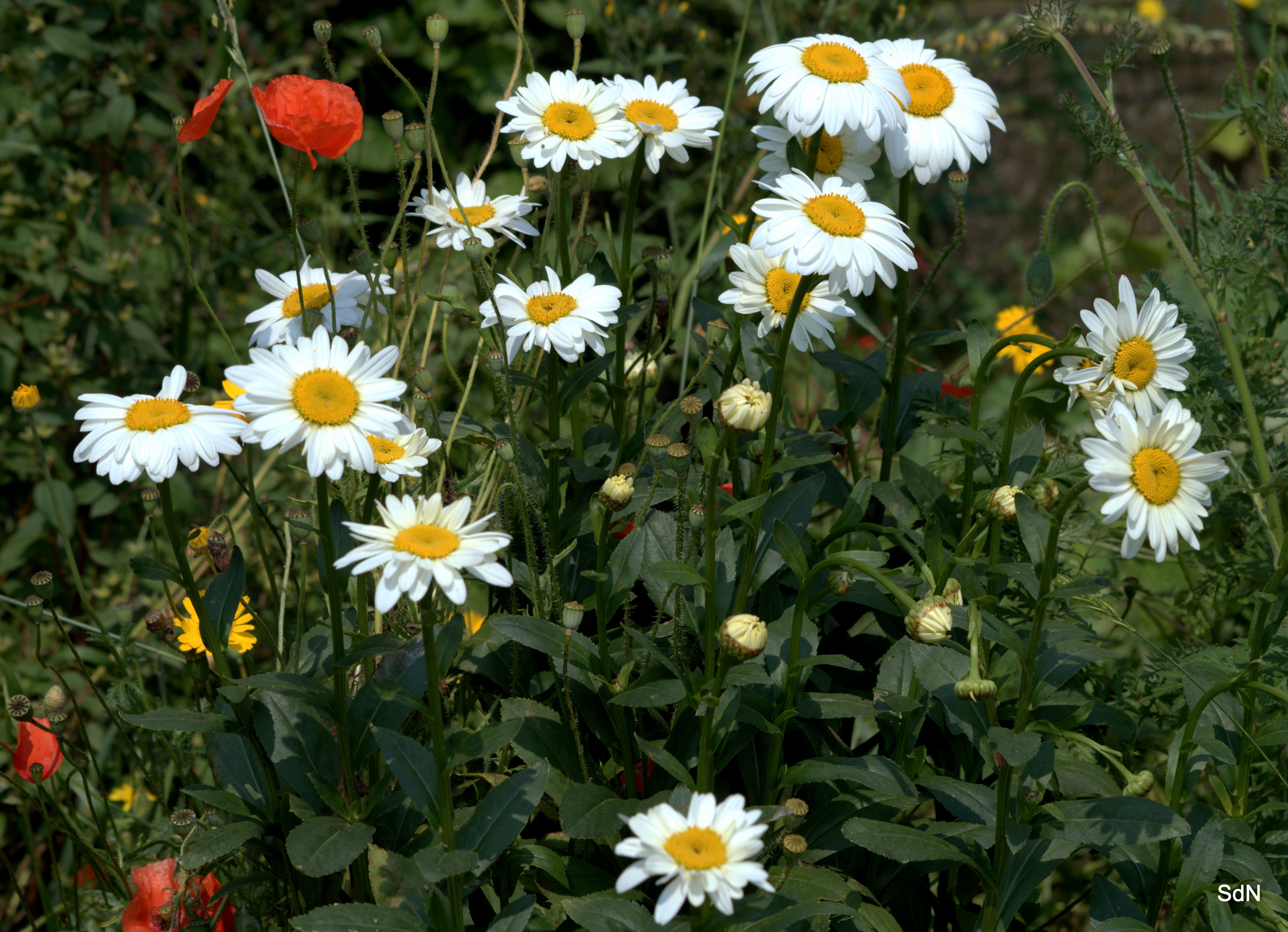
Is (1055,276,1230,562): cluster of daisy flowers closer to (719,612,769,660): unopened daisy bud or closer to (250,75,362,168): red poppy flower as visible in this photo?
(719,612,769,660): unopened daisy bud

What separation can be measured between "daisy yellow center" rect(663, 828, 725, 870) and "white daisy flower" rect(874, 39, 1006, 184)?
2.42 feet

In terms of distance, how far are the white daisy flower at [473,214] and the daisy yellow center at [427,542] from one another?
21.0 inches

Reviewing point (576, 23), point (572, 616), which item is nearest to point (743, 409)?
point (572, 616)

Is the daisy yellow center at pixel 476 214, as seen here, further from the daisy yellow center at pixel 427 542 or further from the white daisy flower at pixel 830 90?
the daisy yellow center at pixel 427 542

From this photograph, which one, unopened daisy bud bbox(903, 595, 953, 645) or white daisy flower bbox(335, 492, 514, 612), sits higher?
white daisy flower bbox(335, 492, 514, 612)

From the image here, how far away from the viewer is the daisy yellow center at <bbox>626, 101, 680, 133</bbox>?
54.2 inches

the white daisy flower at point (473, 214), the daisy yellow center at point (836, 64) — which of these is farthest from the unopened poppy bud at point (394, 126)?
the daisy yellow center at point (836, 64)

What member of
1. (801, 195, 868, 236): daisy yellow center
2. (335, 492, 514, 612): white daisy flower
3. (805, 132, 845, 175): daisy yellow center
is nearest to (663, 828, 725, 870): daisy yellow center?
(335, 492, 514, 612): white daisy flower

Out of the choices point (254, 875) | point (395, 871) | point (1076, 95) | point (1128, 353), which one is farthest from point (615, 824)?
point (1076, 95)

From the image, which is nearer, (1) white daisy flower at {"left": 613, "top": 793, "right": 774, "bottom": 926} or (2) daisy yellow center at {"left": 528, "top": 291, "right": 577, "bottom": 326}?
(1) white daisy flower at {"left": 613, "top": 793, "right": 774, "bottom": 926}

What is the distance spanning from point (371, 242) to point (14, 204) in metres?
1.01

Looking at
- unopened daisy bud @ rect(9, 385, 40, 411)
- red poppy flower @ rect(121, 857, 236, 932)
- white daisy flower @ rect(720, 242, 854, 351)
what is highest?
white daisy flower @ rect(720, 242, 854, 351)

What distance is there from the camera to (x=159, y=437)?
42.5 inches

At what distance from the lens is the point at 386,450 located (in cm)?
117
